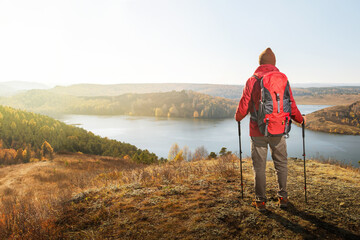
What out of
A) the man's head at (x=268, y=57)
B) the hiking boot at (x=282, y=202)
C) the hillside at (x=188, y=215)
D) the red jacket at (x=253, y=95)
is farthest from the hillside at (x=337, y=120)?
the red jacket at (x=253, y=95)

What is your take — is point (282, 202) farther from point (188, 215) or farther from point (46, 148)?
point (46, 148)

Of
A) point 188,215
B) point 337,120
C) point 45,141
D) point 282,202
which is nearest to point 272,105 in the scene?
point 282,202

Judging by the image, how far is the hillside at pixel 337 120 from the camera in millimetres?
88894

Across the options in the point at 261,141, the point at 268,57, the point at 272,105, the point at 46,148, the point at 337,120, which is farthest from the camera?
the point at 337,120

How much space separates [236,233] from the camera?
284 centimetres

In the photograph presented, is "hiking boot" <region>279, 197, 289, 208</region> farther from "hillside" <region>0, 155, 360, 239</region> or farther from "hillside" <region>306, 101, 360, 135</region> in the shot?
"hillside" <region>306, 101, 360, 135</region>

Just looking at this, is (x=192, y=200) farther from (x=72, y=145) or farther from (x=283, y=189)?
(x=72, y=145)

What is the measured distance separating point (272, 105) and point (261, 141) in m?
0.55

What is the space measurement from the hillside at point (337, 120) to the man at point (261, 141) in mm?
99598

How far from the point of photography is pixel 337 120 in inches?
4232

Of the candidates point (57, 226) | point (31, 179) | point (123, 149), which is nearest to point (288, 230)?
point (57, 226)

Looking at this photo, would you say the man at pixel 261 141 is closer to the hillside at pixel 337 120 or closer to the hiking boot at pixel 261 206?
the hiking boot at pixel 261 206

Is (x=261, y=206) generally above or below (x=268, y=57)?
below

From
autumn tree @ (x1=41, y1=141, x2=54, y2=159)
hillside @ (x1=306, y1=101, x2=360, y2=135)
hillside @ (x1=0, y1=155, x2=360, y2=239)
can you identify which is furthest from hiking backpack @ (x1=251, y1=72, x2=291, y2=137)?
hillside @ (x1=306, y1=101, x2=360, y2=135)
